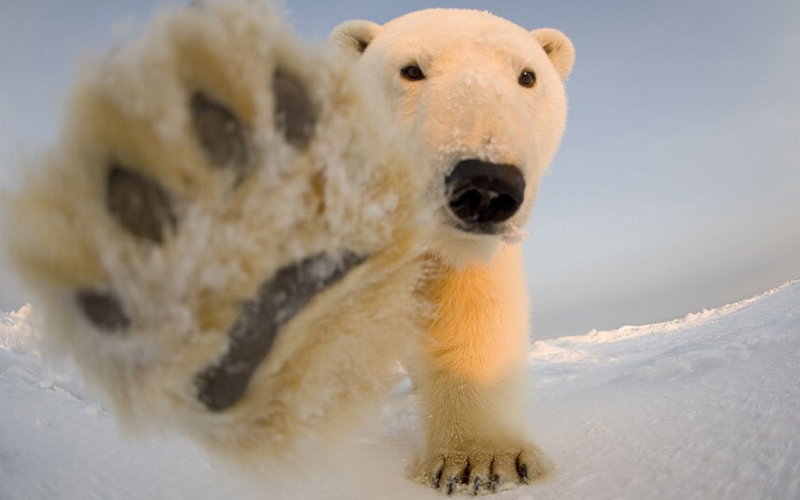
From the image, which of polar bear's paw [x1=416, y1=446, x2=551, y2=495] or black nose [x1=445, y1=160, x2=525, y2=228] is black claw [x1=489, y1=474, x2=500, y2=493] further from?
black nose [x1=445, y1=160, x2=525, y2=228]

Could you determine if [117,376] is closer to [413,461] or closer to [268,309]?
[268,309]

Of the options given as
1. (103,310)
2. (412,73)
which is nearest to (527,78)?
(412,73)

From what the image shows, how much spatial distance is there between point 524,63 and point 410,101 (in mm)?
515

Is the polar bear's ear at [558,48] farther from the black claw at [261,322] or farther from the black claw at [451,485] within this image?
the black claw at [261,322]

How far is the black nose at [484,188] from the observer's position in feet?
3.97

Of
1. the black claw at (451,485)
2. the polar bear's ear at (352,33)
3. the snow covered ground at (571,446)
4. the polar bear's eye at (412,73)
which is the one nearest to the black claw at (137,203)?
the snow covered ground at (571,446)

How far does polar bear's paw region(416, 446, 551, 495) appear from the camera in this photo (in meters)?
1.50

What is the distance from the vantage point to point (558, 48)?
267 centimetres

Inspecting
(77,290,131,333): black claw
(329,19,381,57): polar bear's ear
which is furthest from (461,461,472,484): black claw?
(329,19,381,57): polar bear's ear

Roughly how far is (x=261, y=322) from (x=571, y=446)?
1.39m

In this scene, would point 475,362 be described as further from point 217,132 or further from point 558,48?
point 558,48

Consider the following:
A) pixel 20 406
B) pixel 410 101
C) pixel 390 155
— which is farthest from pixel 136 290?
pixel 20 406

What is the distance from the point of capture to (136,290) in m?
0.64

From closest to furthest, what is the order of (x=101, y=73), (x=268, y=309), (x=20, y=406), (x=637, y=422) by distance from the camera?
(x=101, y=73) → (x=268, y=309) → (x=637, y=422) → (x=20, y=406)
